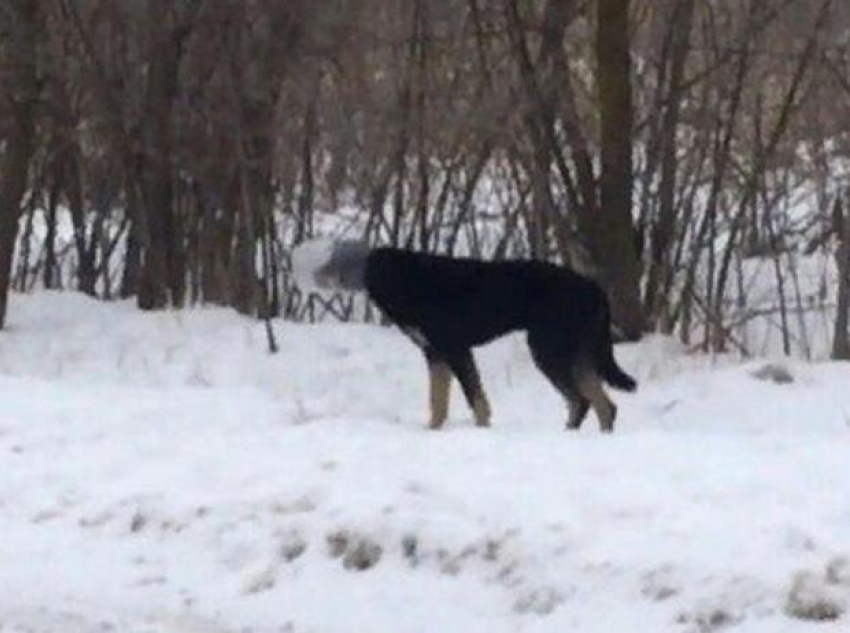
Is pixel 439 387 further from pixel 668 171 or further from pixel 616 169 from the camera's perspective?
pixel 668 171

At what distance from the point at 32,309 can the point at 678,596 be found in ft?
49.8

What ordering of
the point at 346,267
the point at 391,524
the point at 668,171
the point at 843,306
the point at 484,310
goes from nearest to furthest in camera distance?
the point at 391,524 → the point at 484,310 → the point at 346,267 → the point at 843,306 → the point at 668,171

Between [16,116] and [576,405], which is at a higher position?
[16,116]

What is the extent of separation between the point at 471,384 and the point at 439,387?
19 centimetres

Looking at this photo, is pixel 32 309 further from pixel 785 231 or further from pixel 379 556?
pixel 379 556

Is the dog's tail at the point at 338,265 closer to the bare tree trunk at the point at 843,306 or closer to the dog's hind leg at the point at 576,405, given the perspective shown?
the dog's hind leg at the point at 576,405

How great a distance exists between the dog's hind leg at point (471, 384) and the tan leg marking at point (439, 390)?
2.4 inches

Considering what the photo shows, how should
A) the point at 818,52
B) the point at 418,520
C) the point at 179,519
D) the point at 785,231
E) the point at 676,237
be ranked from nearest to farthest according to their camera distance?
the point at 418,520
the point at 179,519
the point at 818,52
the point at 676,237
the point at 785,231

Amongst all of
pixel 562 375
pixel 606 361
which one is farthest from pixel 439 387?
pixel 606 361

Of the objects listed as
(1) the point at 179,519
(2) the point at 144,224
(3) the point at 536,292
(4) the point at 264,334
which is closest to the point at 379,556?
(1) the point at 179,519

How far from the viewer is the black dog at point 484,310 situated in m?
12.9

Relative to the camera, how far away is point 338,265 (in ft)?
44.0

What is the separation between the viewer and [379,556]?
342 inches

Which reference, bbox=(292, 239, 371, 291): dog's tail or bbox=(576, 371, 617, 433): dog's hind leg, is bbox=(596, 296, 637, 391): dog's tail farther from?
bbox=(292, 239, 371, 291): dog's tail
